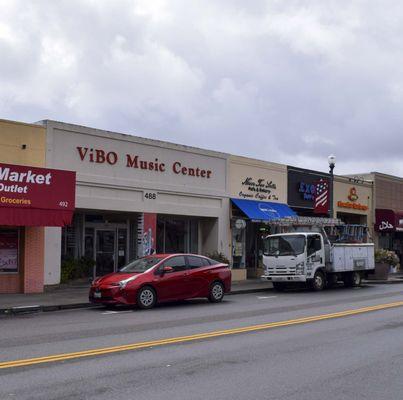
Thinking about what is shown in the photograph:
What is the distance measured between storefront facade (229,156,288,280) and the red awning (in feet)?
32.0

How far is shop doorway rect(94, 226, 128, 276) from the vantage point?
937 inches

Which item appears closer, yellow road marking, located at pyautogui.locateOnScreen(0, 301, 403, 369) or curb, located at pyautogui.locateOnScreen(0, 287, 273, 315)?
yellow road marking, located at pyautogui.locateOnScreen(0, 301, 403, 369)

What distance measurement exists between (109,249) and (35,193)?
20.8 feet

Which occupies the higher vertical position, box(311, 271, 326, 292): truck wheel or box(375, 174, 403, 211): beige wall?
box(375, 174, 403, 211): beige wall

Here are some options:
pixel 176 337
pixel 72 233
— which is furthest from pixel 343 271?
pixel 176 337

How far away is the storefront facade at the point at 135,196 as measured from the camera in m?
21.2

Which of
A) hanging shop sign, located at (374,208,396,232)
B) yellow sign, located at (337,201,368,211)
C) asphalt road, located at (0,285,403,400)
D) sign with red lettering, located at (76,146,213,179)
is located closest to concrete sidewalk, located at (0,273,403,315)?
asphalt road, located at (0,285,403,400)

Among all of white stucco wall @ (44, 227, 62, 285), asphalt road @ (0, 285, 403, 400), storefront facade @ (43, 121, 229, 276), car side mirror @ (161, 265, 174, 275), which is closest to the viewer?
asphalt road @ (0, 285, 403, 400)

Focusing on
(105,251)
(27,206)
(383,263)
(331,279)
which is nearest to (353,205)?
(383,263)

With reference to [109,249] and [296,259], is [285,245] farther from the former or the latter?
[109,249]

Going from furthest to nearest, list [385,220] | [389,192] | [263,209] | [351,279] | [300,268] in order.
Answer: [389,192] → [385,220] → [263,209] → [351,279] → [300,268]

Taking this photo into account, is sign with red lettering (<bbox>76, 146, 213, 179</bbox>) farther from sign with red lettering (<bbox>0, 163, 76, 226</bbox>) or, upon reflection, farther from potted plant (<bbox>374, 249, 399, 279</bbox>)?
potted plant (<bbox>374, 249, 399, 279</bbox>)

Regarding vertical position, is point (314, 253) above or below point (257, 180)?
below

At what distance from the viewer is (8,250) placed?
1956 cm
